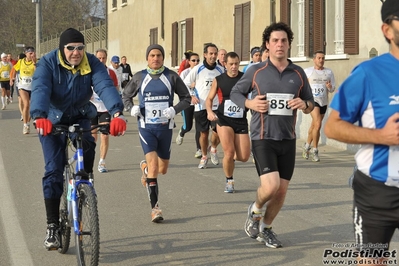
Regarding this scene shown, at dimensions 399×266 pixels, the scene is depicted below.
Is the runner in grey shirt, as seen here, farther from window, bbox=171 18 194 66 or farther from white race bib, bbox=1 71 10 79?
white race bib, bbox=1 71 10 79

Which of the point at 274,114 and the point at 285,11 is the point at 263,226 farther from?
the point at 285,11

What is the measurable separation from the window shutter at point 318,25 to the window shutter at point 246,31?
4427 millimetres

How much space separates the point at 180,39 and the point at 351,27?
47.9ft

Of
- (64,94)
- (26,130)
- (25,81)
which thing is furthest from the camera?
(25,81)

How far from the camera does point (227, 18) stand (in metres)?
24.7

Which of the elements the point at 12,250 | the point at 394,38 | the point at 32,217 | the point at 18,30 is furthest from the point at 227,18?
the point at 18,30

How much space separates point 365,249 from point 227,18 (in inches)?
824

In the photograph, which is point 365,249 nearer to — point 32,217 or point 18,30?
point 32,217

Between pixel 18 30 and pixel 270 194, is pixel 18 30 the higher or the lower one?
the higher one

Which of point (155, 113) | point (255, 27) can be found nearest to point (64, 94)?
point (155, 113)

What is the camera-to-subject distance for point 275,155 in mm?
7363

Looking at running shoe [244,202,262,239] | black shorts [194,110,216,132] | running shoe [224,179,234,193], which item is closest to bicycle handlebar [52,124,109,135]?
running shoe [244,202,262,239]

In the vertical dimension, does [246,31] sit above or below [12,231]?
above

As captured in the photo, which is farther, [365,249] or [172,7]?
[172,7]
